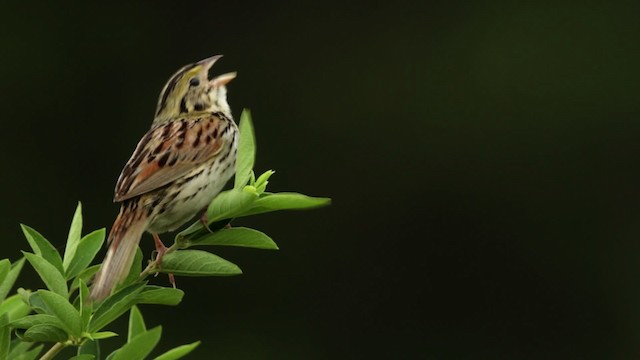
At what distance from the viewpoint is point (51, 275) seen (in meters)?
1.74

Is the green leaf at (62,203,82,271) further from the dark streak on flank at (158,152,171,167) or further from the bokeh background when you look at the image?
the bokeh background

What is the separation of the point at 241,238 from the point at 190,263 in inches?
2.4

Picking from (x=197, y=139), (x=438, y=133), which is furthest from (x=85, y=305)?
(x=438, y=133)

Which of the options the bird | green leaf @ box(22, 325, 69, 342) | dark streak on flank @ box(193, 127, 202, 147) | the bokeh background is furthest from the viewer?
the bokeh background

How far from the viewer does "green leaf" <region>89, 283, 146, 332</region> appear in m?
1.71

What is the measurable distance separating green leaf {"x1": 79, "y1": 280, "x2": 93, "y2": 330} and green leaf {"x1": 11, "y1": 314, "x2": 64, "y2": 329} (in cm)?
3

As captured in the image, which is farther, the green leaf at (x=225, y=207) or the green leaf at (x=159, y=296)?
the green leaf at (x=225, y=207)

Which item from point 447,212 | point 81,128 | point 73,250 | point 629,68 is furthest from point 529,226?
point 73,250

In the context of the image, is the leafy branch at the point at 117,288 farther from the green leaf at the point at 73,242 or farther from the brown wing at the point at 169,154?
the brown wing at the point at 169,154

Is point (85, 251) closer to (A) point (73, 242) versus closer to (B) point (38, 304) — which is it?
(A) point (73, 242)

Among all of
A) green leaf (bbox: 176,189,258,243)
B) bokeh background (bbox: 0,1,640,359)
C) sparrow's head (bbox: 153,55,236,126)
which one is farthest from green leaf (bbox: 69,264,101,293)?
bokeh background (bbox: 0,1,640,359)

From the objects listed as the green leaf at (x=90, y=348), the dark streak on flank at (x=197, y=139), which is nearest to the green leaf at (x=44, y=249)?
the green leaf at (x=90, y=348)

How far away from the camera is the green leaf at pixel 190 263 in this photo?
1.81m

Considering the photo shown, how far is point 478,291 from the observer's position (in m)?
8.78
